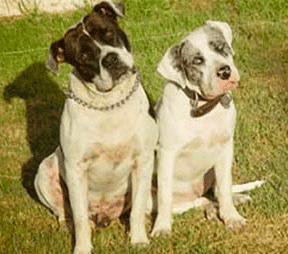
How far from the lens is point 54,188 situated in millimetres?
5805

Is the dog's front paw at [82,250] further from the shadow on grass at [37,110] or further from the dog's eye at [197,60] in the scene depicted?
the dog's eye at [197,60]

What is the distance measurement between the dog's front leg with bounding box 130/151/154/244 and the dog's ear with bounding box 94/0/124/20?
45.7 inches

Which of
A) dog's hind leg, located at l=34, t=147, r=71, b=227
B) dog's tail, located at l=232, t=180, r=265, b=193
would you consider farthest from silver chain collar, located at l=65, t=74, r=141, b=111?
dog's tail, located at l=232, t=180, r=265, b=193

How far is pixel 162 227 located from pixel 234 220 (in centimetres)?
62

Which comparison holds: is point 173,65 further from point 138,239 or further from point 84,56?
point 138,239

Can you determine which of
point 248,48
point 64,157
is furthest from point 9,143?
point 248,48

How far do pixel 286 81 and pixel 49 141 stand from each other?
3.24 metres

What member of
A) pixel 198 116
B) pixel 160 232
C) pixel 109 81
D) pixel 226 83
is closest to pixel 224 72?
pixel 226 83

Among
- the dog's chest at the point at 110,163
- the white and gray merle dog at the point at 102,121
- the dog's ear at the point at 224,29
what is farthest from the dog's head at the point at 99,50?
the dog's ear at the point at 224,29

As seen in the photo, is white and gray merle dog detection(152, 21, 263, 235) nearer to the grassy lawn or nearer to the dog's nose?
the dog's nose

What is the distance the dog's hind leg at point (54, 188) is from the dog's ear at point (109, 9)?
1.34m

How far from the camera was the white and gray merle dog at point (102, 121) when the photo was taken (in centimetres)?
491

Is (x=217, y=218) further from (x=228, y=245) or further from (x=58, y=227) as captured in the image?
(x=58, y=227)

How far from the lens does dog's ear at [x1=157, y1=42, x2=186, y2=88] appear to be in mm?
5270
